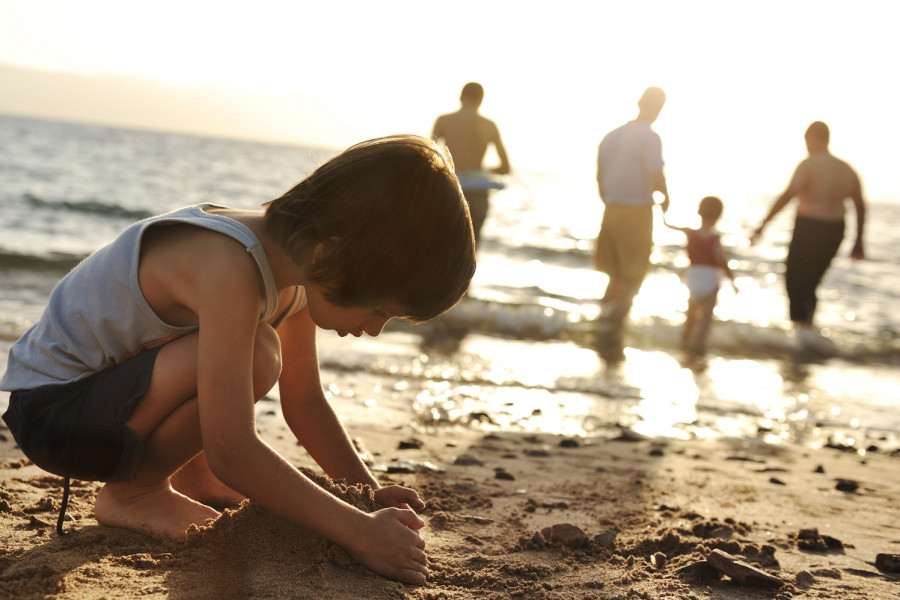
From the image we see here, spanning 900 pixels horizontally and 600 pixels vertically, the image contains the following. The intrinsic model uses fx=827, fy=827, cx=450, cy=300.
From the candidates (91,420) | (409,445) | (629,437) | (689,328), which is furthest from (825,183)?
(91,420)

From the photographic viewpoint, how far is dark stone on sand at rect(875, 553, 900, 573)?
233cm

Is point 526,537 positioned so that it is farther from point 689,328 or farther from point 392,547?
point 689,328

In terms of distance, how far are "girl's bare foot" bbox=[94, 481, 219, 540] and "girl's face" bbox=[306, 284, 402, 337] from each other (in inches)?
25.5

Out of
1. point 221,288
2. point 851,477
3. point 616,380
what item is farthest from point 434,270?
point 616,380

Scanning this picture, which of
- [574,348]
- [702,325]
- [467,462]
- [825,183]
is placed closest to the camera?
[467,462]

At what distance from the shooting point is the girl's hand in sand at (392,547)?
1.88 metres

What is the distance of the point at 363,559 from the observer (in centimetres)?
189

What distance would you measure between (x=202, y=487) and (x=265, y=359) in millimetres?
→ 645

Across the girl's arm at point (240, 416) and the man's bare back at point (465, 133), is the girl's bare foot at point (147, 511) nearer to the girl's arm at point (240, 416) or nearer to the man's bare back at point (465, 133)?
the girl's arm at point (240, 416)

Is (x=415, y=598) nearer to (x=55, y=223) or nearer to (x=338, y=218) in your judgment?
(x=338, y=218)

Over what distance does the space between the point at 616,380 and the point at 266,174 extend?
28469mm

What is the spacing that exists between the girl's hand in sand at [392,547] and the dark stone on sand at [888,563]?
135 centimetres

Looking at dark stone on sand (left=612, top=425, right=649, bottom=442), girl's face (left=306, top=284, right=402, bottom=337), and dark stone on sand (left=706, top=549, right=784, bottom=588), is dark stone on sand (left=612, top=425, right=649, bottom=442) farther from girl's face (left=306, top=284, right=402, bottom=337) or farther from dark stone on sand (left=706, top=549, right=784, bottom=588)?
girl's face (left=306, top=284, right=402, bottom=337)

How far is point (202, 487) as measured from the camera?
2.44 metres
